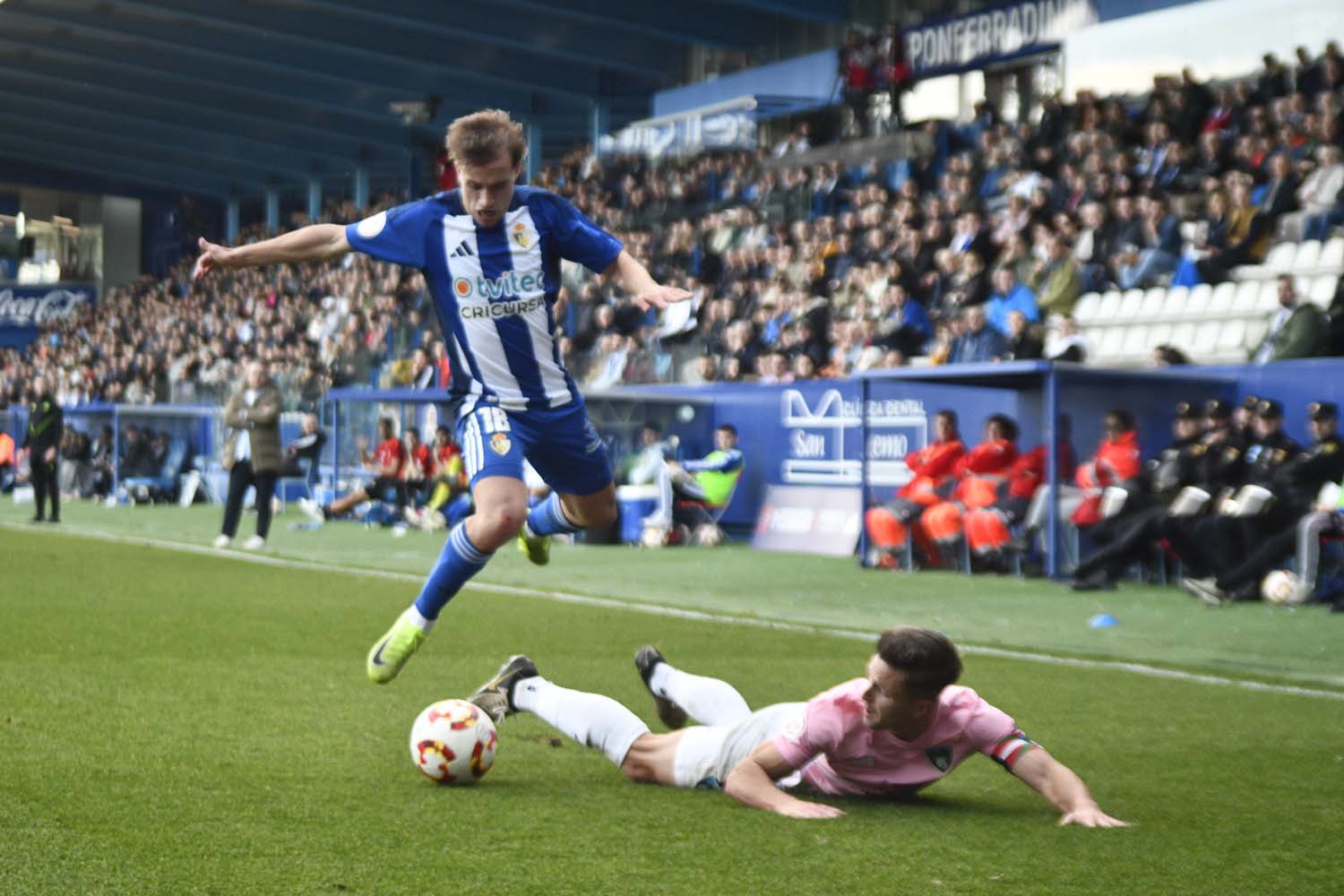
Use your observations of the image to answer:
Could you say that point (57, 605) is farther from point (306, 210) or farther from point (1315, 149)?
point (306, 210)

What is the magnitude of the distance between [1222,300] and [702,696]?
12.4 meters

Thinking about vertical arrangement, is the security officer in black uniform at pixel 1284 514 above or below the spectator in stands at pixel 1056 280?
below

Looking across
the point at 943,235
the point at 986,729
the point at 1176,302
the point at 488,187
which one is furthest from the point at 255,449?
the point at 986,729

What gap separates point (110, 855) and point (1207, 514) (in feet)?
33.4

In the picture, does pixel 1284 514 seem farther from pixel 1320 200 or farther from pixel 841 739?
pixel 841 739

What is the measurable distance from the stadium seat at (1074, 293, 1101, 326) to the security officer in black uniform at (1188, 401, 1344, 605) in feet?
17.3

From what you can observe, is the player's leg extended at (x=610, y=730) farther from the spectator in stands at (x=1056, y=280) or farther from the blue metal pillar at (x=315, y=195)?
the blue metal pillar at (x=315, y=195)

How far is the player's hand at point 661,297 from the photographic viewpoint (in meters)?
6.22

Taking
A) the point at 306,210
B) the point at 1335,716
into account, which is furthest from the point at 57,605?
the point at 306,210

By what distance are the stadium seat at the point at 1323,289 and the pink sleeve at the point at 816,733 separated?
12404mm

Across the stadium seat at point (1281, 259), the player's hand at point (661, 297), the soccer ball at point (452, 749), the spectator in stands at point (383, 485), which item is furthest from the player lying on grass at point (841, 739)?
the spectator in stands at point (383, 485)

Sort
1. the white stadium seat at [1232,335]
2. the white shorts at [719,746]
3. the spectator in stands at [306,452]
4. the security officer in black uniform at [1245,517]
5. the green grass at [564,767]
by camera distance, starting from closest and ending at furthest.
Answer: the green grass at [564,767] < the white shorts at [719,746] < the security officer in black uniform at [1245,517] < the white stadium seat at [1232,335] < the spectator in stands at [306,452]

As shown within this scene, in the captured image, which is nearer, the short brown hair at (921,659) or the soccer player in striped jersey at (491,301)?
the short brown hair at (921,659)

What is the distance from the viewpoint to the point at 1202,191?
18.4m
